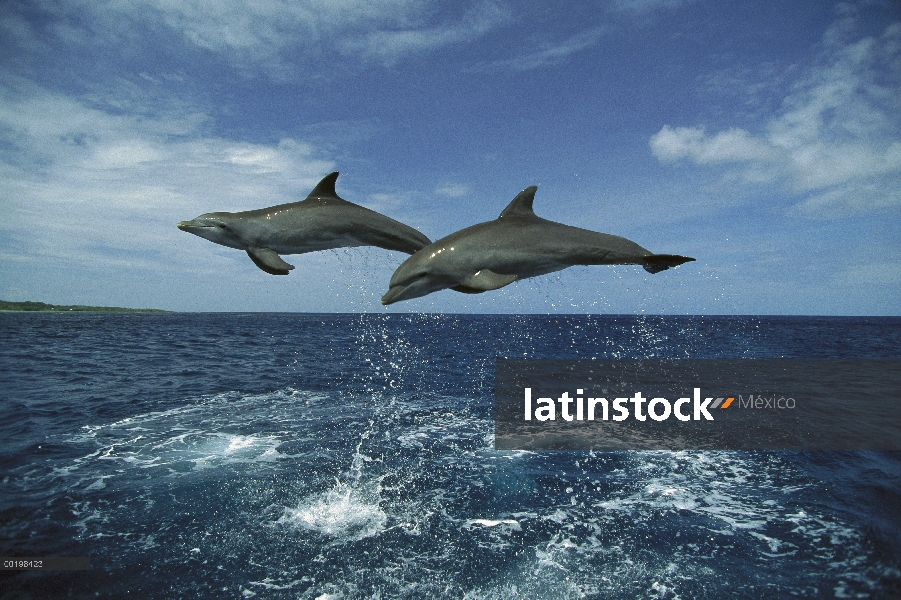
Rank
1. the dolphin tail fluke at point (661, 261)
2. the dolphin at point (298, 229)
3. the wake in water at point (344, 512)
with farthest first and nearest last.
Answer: the wake in water at point (344, 512) → the dolphin tail fluke at point (661, 261) → the dolphin at point (298, 229)

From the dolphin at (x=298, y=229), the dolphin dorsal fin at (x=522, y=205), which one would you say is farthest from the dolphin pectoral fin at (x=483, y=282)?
the dolphin dorsal fin at (x=522, y=205)

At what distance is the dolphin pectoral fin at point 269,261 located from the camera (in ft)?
11.6

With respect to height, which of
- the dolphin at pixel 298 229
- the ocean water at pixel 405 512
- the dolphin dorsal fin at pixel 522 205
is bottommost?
the ocean water at pixel 405 512

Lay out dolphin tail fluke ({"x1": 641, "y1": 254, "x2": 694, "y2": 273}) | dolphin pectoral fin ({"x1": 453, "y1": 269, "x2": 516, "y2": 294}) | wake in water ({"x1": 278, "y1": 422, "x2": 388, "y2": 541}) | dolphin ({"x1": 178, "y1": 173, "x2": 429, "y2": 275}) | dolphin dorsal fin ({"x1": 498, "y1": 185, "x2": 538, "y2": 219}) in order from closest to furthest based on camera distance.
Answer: dolphin pectoral fin ({"x1": 453, "y1": 269, "x2": 516, "y2": 294}) → dolphin ({"x1": 178, "y1": 173, "x2": 429, "y2": 275}) → dolphin tail fluke ({"x1": 641, "y1": 254, "x2": 694, "y2": 273}) → dolphin dorsal fin ({"x1": 498, "y1": 185, "x2": 538, "y2": 219}) → wake in water ({"x1": 278, "y1": 422, "x2": 388, "y2": 541})

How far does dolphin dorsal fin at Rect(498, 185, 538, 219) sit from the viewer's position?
14.5 feet

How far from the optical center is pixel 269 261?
361 centimetres

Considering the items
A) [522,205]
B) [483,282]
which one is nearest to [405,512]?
[522,205]

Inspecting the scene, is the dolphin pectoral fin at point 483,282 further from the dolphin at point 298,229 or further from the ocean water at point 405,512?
the ocean water at point 405,512

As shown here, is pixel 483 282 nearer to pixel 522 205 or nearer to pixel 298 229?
pixel 522 205

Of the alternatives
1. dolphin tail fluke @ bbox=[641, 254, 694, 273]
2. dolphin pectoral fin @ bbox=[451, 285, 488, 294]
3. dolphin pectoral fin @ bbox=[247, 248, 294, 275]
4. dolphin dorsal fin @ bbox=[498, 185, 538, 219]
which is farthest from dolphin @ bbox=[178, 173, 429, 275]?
dolphin tail fluke @ bbox=[641, 254, 694, 273]

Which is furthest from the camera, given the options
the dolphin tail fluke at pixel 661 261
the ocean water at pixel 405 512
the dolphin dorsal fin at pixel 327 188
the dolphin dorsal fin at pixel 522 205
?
the ocean water at pixel 405 512

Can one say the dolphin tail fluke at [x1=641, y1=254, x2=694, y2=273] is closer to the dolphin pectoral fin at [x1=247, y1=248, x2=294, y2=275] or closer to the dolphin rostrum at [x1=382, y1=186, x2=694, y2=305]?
the dolphin rostrum at [x1=382, y1=186, x2=694, y2=305]

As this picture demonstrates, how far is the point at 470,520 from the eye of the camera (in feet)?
57.3

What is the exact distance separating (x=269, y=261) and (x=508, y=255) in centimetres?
182
